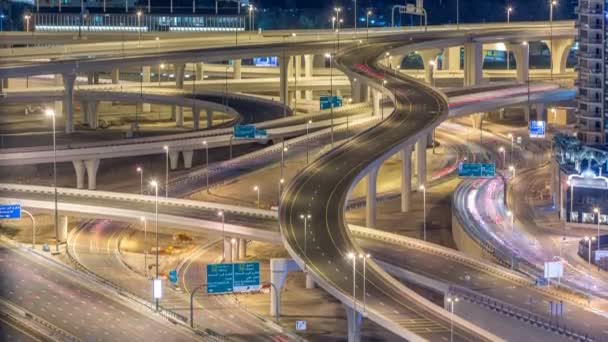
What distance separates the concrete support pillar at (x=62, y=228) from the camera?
120 meters

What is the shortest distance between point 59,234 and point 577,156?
130ft

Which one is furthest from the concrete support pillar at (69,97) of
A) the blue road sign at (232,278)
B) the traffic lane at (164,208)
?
the blue road sign at (232,278)

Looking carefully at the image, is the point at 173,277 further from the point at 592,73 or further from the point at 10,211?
the point at 592,73

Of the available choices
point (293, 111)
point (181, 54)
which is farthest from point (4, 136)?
point (293, 111)

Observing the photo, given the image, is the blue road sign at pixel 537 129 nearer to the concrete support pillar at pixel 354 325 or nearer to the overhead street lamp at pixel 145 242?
the overhead street lamp at pixel 145 242

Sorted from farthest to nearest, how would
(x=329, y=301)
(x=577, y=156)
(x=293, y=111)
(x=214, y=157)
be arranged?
(x=293, y=111)
(x=214, y=157)
(x=577, y=156)
(x=329, y=301)

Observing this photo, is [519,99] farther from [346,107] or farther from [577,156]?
[577,156]

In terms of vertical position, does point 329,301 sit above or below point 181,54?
below

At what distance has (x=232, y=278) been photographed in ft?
320

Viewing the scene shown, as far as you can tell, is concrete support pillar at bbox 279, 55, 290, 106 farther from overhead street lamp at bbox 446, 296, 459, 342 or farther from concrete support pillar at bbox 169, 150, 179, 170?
overhead street lamp at bbox 446, 296, 459, 342

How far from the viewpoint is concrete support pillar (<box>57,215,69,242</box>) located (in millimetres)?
120188

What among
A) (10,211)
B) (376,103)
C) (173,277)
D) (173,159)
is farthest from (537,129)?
(10,211)

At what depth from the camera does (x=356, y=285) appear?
94.9 m

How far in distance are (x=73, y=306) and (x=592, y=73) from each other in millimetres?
59642
